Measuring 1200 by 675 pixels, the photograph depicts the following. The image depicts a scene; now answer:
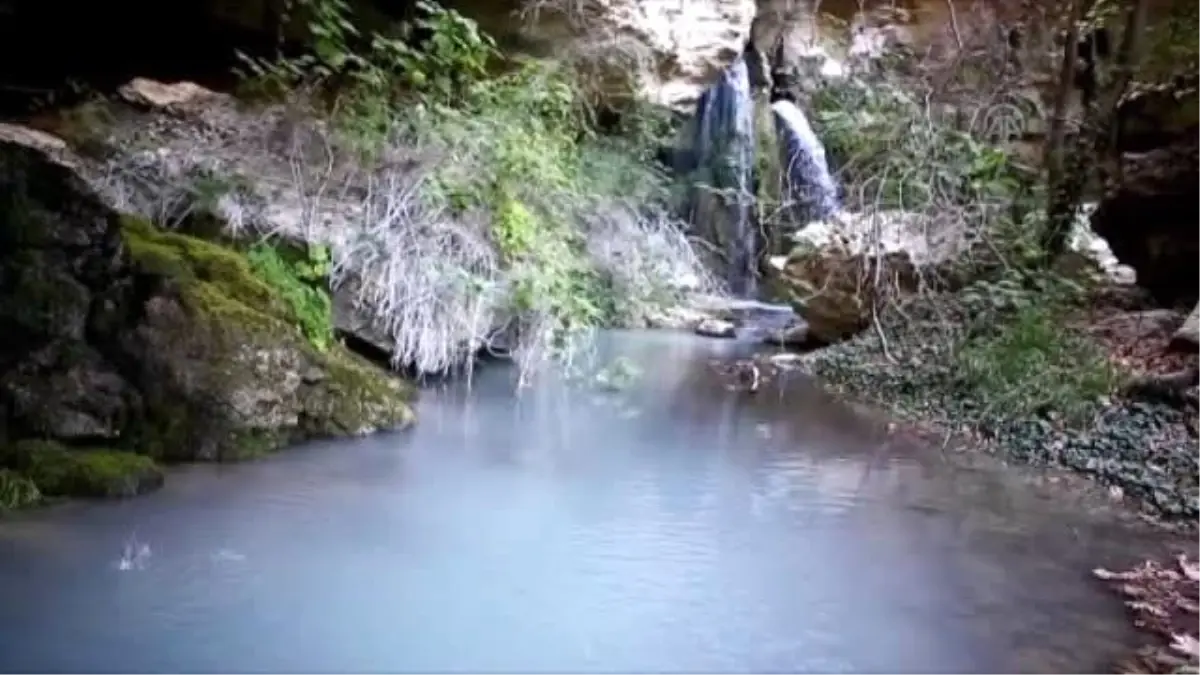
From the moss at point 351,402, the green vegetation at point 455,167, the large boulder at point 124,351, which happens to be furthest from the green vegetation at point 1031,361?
the large boulder at point 124,351

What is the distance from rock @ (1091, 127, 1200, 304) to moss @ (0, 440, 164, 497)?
6.90 m

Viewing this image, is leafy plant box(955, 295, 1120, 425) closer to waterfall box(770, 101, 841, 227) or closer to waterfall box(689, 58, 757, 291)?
waterfall box(770, 101, 841, 227)

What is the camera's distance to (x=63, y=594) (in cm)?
349

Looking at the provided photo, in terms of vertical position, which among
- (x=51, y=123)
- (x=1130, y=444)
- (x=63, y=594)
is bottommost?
(x=63, y=594)

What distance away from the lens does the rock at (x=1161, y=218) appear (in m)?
7.97

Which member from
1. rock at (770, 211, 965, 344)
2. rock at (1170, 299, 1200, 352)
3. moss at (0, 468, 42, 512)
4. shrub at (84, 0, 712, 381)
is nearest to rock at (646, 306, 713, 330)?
rock at (770, 211, 965, 344)

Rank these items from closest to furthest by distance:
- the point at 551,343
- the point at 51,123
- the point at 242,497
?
the point at 242,497 → the point at 51,123 → the point at 551,343

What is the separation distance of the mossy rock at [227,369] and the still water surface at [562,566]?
8.8 inches

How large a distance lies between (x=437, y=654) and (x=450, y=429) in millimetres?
2964

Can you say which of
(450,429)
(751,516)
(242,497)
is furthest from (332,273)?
(751,516)

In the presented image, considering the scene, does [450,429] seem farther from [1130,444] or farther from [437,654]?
[1130,444]

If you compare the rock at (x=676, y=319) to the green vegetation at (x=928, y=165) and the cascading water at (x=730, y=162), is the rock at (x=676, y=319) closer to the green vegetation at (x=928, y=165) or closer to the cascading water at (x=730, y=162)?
the cascading water at (x=730, y=162)

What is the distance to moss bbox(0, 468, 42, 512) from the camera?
169 inches

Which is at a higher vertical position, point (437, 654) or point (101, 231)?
point (101, 231)
